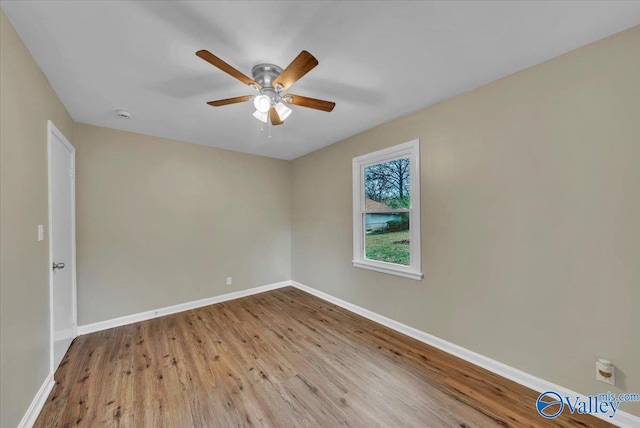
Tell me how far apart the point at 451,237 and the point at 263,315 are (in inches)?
101

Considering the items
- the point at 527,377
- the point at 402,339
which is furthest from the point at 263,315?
the point at 527,377

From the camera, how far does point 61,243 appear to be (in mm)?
2338

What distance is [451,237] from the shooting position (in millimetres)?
2396

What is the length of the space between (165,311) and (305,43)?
12.1 ft

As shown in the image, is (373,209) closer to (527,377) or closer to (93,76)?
(527,377)

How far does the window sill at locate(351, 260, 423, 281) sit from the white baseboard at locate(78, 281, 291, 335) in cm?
191

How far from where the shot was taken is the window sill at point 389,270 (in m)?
2.67

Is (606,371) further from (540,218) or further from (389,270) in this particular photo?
(389,270)
